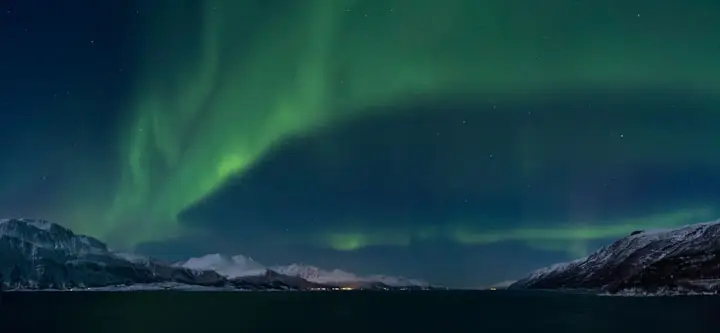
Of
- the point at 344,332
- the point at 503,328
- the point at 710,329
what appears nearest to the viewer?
the point at 710,329

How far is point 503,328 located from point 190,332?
4470 centimetres

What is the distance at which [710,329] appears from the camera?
9456 centimetres

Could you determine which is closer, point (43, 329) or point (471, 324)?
point (43, 329)

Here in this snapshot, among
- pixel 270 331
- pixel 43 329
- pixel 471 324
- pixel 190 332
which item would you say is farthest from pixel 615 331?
pixel 43 329

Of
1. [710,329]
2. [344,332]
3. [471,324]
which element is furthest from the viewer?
[471,324]

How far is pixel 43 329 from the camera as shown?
→ 106m

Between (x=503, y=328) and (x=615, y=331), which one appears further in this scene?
(x=503, y=328)

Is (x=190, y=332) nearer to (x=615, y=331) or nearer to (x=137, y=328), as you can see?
(x=137, y=328)

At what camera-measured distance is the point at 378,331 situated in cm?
10319

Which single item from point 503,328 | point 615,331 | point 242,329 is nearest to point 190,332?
point 242,329

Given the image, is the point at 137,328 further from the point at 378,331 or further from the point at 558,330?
the point at 558,330

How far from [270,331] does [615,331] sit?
46.3 m

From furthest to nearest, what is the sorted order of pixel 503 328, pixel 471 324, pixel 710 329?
pixel 471 324, pixel 503 328, pixel 710 329

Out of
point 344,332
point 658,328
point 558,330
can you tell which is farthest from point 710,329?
point 344,332
